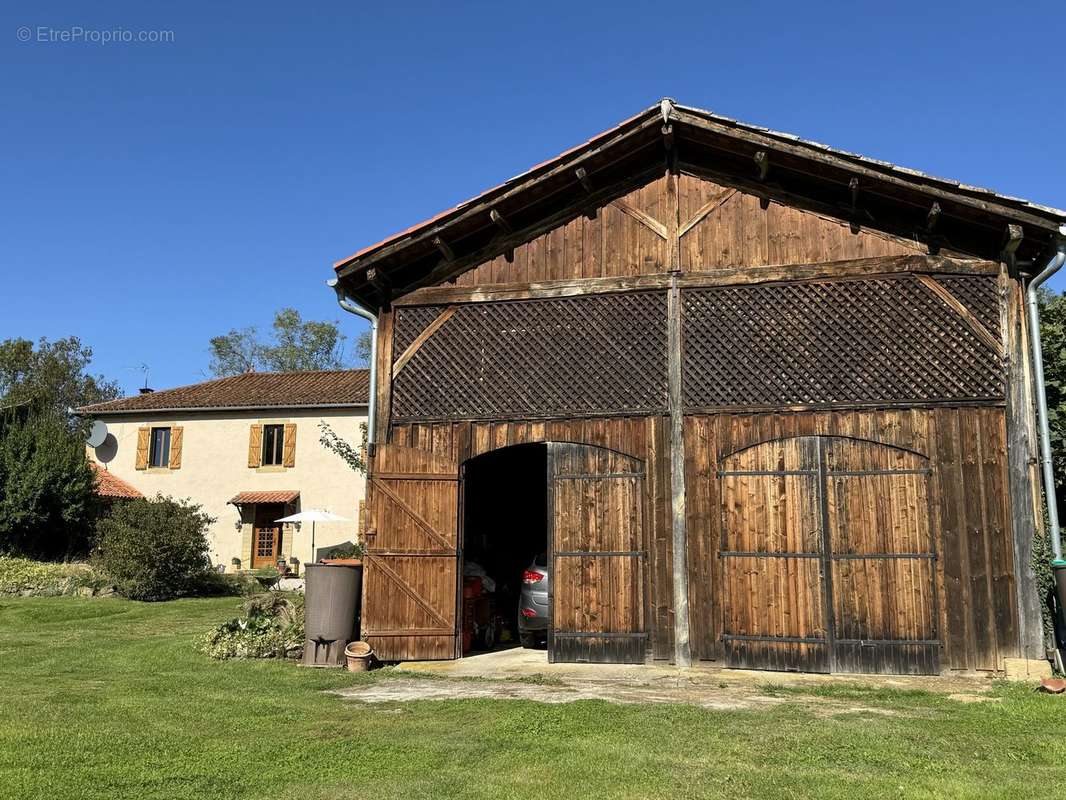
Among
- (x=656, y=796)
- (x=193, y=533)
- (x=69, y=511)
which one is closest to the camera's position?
(x=656, y=796)

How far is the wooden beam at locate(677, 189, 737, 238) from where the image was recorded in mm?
10438

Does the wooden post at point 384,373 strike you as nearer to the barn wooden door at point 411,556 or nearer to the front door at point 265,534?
the barn wooden door at point 411,556

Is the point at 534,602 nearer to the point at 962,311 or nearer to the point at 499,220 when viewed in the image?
the point at 499,220

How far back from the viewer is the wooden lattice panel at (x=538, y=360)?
33.7 ft

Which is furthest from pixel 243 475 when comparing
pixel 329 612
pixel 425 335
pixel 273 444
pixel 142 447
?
pixel 329 612

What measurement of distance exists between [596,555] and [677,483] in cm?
128

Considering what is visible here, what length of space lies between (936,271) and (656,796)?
7.15m

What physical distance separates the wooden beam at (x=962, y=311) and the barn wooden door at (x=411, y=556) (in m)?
5.93

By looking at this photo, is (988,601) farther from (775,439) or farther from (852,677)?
(775,439)

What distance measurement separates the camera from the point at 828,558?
940 centimetres

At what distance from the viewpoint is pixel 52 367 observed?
1726 inches

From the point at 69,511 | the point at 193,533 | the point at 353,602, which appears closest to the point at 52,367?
the point at 69,511

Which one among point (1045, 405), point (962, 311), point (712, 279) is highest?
point (712, 279)

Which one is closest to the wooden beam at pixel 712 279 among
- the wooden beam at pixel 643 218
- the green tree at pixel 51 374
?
the wooden beam at pixel 643 218
